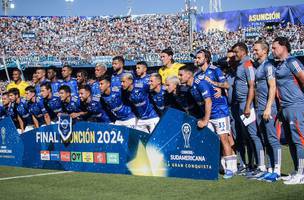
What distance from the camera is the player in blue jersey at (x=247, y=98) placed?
8820 millimetres

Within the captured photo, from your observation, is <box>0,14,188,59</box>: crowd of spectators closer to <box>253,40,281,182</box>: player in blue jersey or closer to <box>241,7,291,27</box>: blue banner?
<box>241,7,291,27</box>: blue banner

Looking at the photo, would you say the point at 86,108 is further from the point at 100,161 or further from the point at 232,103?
the point at 232,103

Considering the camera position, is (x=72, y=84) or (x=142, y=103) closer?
(x=142, y=103)

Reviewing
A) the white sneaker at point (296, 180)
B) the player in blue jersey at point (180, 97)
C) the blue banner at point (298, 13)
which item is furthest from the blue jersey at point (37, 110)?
the blue banner at point (298, 13)

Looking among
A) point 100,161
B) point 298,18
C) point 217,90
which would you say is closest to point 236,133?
point 217,90

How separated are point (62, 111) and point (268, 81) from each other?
5140mm

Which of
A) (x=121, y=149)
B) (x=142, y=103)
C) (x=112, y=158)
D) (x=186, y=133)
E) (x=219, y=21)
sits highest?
(x=219, y=21)

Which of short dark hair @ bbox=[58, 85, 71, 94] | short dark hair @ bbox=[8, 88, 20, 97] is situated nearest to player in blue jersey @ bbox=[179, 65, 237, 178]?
short dark hair @ bbox=[58, 85, 71, 94]

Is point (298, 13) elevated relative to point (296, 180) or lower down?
elevated

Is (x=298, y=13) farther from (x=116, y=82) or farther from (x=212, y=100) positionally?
(x=212, y=100)

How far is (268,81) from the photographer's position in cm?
823

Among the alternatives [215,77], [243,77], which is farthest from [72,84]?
[243,77]

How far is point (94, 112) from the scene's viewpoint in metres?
11.1

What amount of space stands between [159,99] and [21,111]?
3.72m
